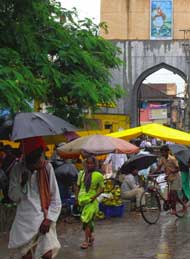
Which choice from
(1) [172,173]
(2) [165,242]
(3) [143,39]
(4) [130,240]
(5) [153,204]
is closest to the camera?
(2) [165,242]

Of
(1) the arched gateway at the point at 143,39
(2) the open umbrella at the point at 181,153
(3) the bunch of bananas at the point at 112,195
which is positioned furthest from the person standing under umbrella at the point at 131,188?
(1) the arched gateway at the point at 143,39

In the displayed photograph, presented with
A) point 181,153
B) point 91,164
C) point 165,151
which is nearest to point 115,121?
point 181,153

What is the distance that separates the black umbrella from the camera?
15.0 metres

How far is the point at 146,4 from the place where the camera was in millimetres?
39125

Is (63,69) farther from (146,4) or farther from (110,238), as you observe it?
(146,4)

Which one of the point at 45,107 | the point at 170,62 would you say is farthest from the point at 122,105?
the point at 45,107

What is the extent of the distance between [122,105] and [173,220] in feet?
64.2

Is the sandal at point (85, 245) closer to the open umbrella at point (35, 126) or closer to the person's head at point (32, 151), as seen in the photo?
the open umbrella at point (35, 126)

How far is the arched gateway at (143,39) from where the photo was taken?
33.0 meters

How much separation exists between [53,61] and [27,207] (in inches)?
306

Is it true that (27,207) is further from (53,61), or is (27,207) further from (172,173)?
(172,173)

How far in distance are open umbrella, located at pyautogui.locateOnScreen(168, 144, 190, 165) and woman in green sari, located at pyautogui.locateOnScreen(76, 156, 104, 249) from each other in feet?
18.0

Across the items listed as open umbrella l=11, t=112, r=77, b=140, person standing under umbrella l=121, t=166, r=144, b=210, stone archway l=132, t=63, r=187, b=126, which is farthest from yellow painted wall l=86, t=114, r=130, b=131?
open umbrella l=11, t=112, r=77, b=140

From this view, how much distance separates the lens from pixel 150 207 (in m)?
14.0
